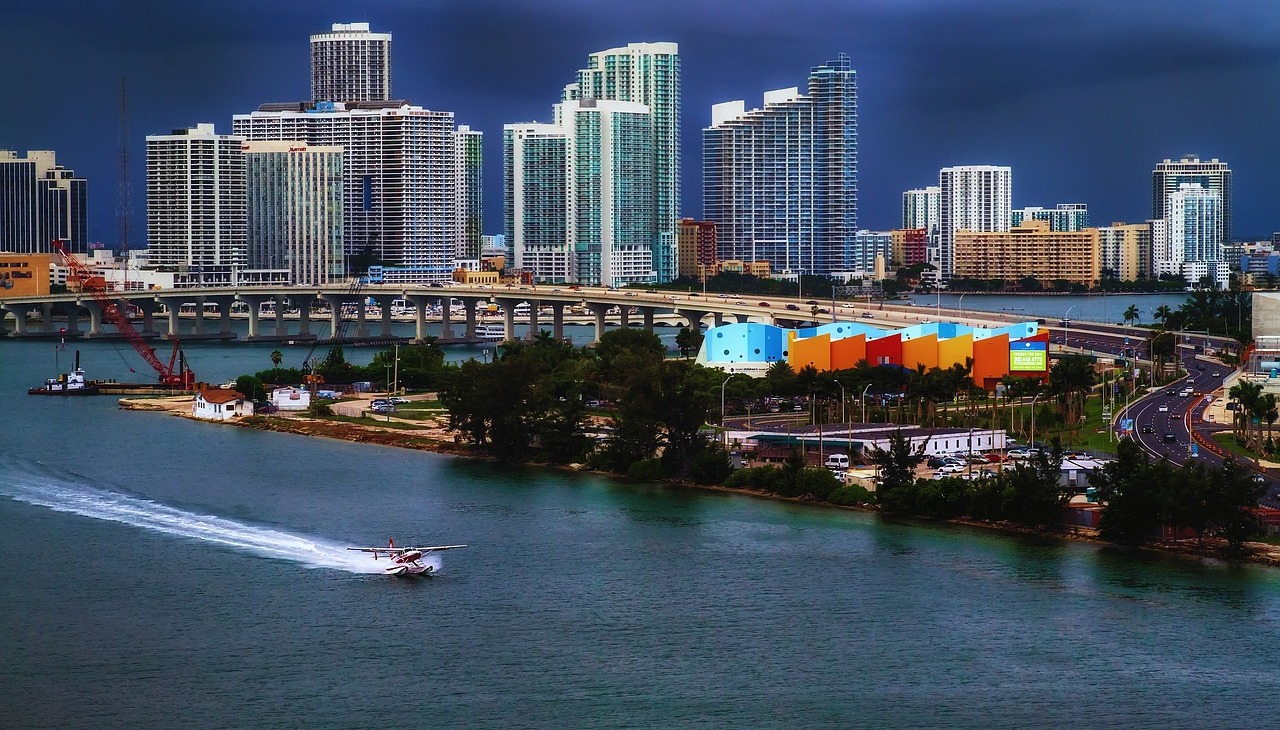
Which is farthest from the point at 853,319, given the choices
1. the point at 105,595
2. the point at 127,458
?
the point at 105,595

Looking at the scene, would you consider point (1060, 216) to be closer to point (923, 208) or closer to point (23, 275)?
point (923, 208)

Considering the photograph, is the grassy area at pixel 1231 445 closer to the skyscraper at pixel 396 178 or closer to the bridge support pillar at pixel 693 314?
the bridge support pillar at pixel 693 314

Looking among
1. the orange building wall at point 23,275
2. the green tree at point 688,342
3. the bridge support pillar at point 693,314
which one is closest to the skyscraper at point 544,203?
the orange building wall at point 23,275

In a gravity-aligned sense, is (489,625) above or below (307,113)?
below

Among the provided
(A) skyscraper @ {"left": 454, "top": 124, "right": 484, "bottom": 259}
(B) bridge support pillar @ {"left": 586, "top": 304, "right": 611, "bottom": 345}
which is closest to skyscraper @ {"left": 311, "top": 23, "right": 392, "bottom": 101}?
(A) skyscraper @ {"left": 454, "top": 124, "right": 484, "bottom": 259}

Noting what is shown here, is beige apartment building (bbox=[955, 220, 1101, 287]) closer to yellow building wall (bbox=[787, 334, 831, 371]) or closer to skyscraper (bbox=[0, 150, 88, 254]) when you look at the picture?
skyscraper (bbox=[0, 150, 88, 254])

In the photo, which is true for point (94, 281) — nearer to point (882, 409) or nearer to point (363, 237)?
point (363, 237)
